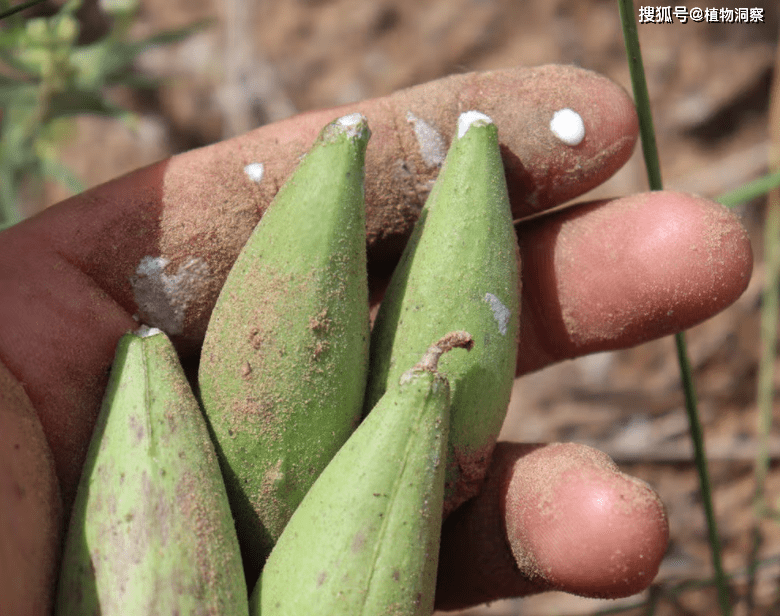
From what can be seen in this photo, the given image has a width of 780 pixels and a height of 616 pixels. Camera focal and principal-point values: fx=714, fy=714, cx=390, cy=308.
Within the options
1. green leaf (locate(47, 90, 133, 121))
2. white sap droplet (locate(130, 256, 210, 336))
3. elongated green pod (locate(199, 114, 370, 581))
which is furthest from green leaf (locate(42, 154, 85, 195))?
elongated green pod (locate(199, 114, 370, 581))

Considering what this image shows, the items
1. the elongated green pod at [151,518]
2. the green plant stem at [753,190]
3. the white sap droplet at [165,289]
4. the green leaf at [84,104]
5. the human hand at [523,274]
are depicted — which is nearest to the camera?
the elongated green pod at [151,518]

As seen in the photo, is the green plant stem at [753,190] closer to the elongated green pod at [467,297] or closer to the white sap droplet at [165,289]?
the elongated green pod at [467,297]

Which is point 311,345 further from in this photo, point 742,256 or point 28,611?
point 742,256

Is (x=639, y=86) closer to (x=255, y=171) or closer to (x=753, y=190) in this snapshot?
(x=753, y=190)

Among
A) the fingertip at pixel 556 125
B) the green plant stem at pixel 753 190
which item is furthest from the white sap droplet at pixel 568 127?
the green plant stem at pixel 753 190

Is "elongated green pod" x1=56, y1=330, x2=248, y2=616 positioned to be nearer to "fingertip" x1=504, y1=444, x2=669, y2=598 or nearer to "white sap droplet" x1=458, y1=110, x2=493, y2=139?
"fingertip" x1=504, y1=444, x2=669, y2=598

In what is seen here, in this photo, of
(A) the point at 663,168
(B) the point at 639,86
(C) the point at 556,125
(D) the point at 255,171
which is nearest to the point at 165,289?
(D) the point at 255,171
